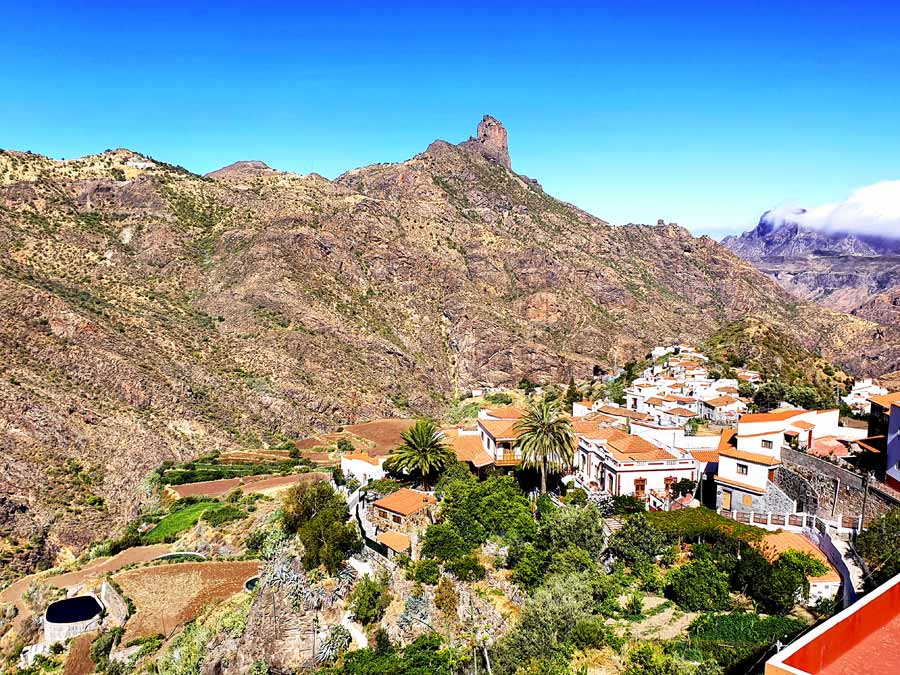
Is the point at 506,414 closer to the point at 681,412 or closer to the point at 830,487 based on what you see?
the point at 681,412

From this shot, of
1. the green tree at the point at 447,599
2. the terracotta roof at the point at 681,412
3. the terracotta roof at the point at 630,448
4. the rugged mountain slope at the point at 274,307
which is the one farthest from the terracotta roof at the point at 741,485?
the rugged mountain slope at the point at 274,307

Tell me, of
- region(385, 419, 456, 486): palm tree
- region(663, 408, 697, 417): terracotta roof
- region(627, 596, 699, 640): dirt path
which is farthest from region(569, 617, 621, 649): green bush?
region(663, 408, 697, 417): terracotta roof

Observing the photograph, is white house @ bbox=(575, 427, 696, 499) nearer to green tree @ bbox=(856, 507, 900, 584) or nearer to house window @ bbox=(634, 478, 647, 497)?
house window @ bbox=(634, 478, 647, 497)

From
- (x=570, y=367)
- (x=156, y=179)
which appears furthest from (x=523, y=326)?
(x=156, y=179)

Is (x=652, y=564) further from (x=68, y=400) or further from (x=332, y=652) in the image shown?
(x=68, y=400)

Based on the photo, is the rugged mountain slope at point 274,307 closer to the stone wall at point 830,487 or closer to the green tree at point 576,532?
the green tree at point 576,532

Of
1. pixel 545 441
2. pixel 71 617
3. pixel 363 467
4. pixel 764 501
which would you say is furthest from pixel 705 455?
pixel 71 617
